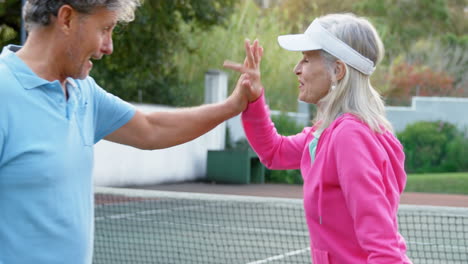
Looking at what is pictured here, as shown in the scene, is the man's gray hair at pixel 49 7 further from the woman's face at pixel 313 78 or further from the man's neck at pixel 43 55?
the woman's face at pixel 313 78

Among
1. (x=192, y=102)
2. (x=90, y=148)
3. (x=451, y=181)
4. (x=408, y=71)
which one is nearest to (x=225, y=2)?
(x=192, y=102)

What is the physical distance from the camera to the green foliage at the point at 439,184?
2172cm

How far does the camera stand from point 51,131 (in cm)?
253

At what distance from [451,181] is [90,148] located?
21.2 m

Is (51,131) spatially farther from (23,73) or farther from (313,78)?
(313,78)

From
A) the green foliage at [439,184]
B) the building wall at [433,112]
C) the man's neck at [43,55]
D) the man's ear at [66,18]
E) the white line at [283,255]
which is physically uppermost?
the man's ear at [66,18]

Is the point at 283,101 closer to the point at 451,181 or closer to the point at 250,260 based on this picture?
the point at 451,181

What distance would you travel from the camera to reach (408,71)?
37.2m

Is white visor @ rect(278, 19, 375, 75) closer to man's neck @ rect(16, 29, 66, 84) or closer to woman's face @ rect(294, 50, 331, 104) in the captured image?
woman's face @ rect(294, 50, 331, 104)

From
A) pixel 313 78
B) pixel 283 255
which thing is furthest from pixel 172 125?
pixel 283 255

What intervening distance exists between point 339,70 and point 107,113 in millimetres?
909

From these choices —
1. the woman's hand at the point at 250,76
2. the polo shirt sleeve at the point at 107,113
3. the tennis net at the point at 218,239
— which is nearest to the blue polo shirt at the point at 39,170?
the polo shirt sleeve at the point at 107,113

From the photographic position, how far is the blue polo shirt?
96.9 inches

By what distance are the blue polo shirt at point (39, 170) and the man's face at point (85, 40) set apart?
4.0 inches
